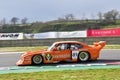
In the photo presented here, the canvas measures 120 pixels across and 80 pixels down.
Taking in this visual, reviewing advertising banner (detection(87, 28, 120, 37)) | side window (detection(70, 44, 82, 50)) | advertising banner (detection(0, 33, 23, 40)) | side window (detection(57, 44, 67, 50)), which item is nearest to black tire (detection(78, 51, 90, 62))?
side window (detection(70, 44, 82, 50))

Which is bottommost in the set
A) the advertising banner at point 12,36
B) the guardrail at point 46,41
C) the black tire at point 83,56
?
the black tire at point 83,56

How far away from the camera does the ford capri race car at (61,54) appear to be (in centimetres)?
1600

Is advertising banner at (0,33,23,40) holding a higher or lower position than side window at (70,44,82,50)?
higher

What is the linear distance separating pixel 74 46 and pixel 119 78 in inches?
258

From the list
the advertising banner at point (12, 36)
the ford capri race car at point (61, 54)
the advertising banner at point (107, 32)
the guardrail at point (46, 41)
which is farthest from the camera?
the advertising banner at point (12, 36)

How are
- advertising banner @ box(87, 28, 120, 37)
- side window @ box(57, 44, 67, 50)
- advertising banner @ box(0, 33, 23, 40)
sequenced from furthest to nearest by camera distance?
1. advertising banner @ box(0, 33, 23, 40)
2. advertising banner @ box(87, 28, 120, 37)
3. side window @ box(57, 44, 67, 50)

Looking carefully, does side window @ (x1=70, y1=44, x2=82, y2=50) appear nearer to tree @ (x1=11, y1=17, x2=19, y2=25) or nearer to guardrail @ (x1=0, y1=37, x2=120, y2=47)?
guardrail @ (x1=0, y1=37, x2=120, y2=47)

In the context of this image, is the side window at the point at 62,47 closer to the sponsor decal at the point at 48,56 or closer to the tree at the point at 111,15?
the sponsor decal at the point at 48,56

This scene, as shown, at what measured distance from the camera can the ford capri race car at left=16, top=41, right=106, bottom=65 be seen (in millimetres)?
16000

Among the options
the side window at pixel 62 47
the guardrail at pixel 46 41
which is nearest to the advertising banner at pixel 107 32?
the guardrail at pixel 46 41

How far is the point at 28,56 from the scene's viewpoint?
16.0 meters

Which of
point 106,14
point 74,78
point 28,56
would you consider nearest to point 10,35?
point 28,56

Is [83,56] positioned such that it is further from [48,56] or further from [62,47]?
[48,56]

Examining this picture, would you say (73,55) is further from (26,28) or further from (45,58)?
(26,28)
